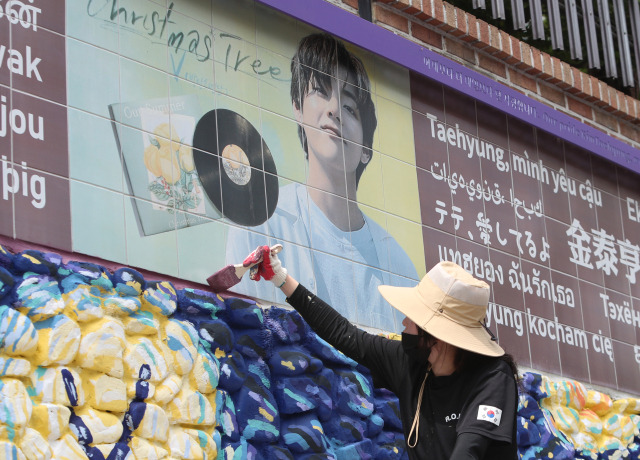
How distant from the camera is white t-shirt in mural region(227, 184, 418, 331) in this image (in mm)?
4703

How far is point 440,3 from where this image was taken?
6.05m

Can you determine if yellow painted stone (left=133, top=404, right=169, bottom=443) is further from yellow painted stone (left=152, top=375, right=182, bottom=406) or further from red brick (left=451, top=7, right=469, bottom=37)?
red brick (left=451, top=7, right=469, bottom=37)

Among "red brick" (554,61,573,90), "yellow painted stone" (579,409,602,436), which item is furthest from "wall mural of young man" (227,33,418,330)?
"red brick" (554,61,573,90)

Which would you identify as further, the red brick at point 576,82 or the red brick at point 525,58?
the red brick at point 576,82

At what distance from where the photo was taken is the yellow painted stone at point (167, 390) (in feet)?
13.3

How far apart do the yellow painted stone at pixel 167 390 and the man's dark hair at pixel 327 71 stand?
1.41m

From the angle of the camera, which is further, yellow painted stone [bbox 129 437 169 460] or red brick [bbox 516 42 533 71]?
red brick [bbox 516 42 533 71]

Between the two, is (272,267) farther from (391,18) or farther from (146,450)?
(391,18)

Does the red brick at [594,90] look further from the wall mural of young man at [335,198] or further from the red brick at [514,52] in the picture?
the wall mural of young man at [335,198]

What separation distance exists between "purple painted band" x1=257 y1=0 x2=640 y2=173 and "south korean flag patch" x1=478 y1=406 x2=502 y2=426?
2182 millimetres

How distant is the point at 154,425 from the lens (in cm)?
398

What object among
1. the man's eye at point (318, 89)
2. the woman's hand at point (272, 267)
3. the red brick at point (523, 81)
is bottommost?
the woman's hand at point (272, 267)

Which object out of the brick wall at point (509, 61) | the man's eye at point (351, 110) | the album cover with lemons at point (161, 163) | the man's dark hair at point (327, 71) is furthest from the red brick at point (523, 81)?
the album cover with lemons at point (161, 163)

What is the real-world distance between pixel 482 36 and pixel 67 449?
3.58 metres
